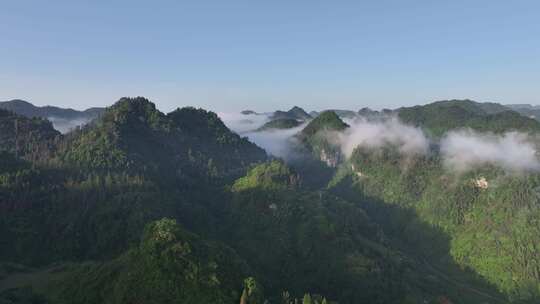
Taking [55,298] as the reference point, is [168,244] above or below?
above

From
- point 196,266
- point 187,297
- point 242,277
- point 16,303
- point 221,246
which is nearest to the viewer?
point 16,303

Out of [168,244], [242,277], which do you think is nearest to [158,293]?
[168,244]

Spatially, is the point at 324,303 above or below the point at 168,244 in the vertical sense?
below

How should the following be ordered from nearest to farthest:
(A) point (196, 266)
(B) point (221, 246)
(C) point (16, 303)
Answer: (C) point (16, 303) < (A) point (196, 266) < (B) point (221, 246)

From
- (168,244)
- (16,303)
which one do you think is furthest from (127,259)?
(16,303)

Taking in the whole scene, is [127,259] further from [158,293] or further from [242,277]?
[242,277]

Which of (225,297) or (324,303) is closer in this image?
(225,297)

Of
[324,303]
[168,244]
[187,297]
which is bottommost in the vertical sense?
[324,303]

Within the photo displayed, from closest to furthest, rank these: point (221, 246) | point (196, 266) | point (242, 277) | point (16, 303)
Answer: point (16, 303) < point (196, 266) < point (242, 277) < point (221, 246)

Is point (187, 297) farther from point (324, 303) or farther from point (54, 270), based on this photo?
point (54, 270)
